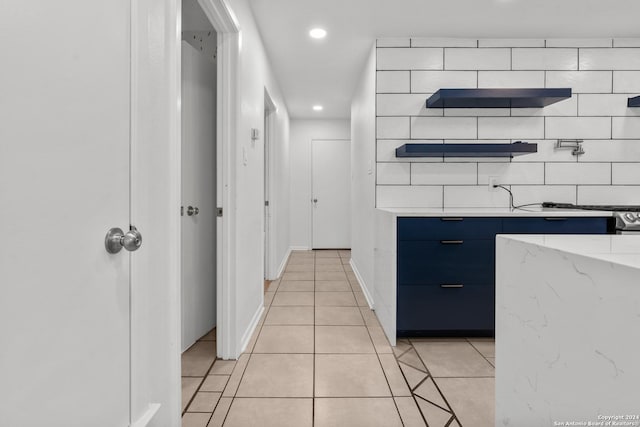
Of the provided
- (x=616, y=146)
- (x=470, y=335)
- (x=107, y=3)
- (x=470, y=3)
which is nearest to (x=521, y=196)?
(x=616, y=146)

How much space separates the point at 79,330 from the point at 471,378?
186 centimetres

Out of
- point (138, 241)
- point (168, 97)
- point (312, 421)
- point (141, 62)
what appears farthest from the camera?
point (312, 421)

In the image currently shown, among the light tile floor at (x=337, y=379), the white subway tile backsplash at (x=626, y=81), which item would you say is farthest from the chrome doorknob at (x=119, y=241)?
the white subway tile backsplash at (x=626, y=81)

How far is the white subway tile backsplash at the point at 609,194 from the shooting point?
294 centimetres

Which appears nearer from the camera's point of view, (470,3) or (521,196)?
(470,3)

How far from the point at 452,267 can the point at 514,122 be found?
1458 mm

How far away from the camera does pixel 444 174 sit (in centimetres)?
294

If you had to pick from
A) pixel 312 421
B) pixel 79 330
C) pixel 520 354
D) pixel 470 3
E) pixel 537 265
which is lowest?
pixel 312 421

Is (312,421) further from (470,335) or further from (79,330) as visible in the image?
(470,335)

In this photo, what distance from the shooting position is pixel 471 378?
1879 mm

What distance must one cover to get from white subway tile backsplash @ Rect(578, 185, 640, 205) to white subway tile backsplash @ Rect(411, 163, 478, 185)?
3.10 ft

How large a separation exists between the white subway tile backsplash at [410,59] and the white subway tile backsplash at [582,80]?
3.15 ft

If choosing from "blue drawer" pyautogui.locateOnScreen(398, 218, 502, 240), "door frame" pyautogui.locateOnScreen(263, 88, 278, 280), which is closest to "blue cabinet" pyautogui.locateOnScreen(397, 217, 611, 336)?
"blue drawer" pyautogui.locateOnScreen(398, 218, 502, 240)

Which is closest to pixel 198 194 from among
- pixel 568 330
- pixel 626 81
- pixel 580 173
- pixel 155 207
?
pixel 155 207
